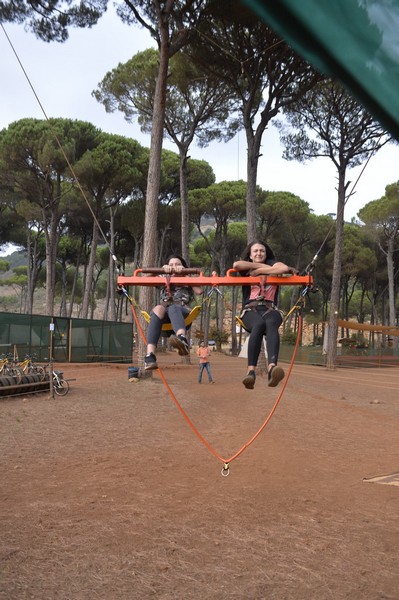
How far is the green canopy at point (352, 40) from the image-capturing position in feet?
2.61

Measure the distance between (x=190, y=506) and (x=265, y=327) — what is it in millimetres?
3474

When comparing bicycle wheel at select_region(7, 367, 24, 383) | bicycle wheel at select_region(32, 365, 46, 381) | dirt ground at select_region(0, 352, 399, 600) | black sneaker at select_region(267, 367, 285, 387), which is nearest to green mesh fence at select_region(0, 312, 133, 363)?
bicycle wheel at select_region(32, 365, 46, 381)

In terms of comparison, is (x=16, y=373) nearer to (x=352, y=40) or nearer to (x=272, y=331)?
(x=272, y=331)

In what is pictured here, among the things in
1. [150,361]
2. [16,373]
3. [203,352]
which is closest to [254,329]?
[150,361]

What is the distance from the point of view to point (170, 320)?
511 cm

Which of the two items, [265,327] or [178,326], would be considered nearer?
[265,327]

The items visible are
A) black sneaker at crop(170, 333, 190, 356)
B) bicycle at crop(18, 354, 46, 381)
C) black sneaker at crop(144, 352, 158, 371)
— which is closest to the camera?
black sneaker at crop(170, 333, 190, 356)

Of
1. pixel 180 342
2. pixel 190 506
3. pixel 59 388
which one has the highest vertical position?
pixel 180 342

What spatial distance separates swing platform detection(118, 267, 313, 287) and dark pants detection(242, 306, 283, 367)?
339 mm

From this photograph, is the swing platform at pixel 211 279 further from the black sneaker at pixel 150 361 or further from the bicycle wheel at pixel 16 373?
the bicycle wheel at pixel 16 373

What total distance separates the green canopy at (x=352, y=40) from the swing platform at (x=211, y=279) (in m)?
3.55

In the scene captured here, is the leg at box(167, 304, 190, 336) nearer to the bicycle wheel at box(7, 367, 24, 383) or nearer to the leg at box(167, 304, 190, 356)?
the leg at box(167, 304, 190, 356)

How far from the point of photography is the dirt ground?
5.11 metres

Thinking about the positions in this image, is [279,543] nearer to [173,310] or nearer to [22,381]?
[173,310]
